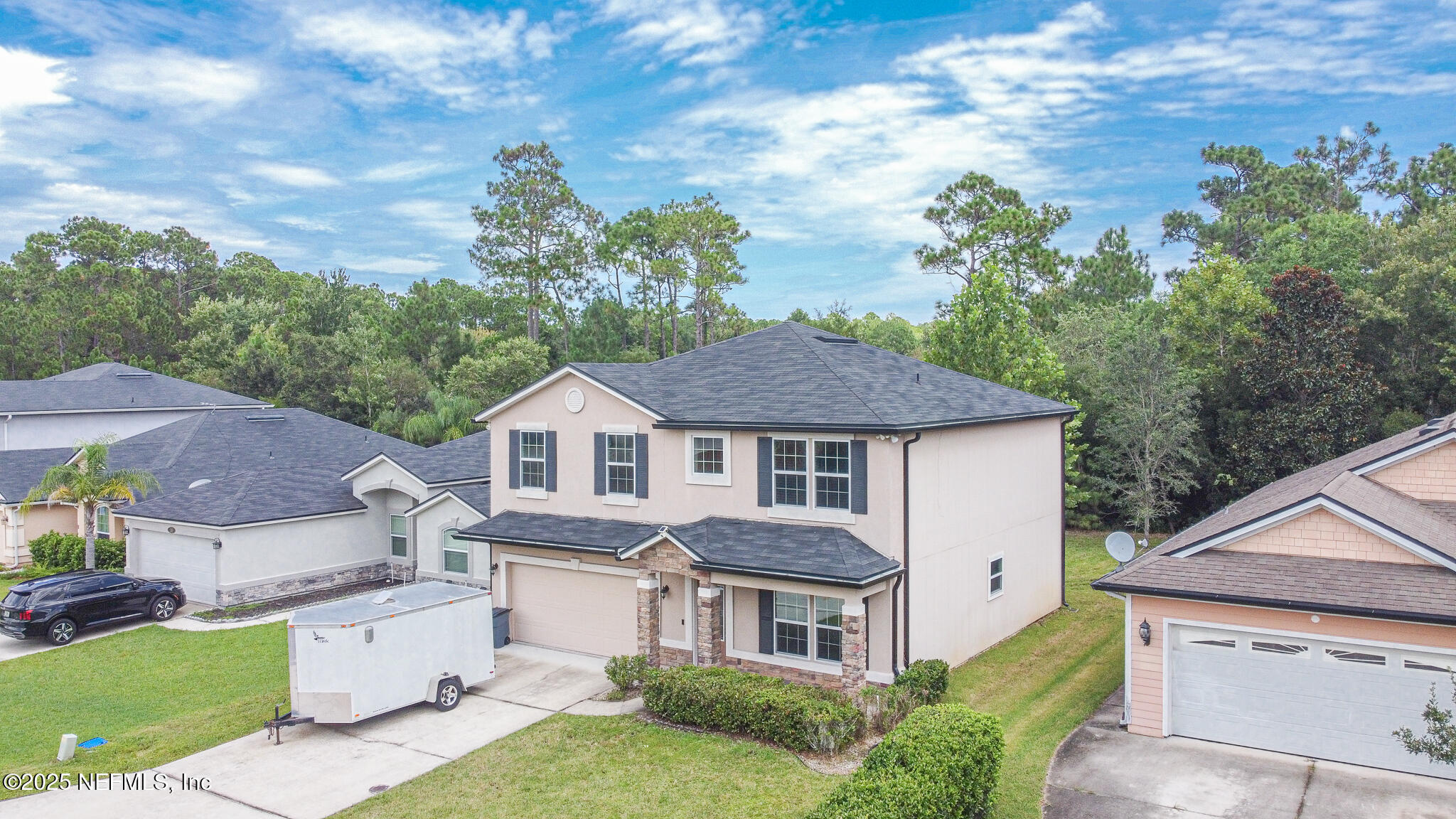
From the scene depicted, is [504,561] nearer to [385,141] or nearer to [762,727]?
[762,727]

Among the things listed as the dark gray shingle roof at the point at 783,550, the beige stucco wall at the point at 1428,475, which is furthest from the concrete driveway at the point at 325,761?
the beige stucco wall at the point at 1428,475

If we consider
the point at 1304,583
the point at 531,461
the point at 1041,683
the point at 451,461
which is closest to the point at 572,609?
the point at 531,461

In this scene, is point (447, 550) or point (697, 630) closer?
point (697, 630)

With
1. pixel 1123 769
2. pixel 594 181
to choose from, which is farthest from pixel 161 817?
pixel 594 181

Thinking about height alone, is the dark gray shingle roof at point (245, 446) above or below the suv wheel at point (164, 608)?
above

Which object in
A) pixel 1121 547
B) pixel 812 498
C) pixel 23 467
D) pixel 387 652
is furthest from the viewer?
pixel 23 467

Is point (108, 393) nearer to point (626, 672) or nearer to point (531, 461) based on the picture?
point (531, 461)

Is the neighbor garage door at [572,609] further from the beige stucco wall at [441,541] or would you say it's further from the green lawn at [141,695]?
the green lawn at [141,695]
